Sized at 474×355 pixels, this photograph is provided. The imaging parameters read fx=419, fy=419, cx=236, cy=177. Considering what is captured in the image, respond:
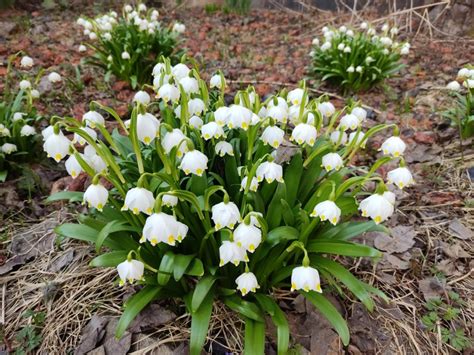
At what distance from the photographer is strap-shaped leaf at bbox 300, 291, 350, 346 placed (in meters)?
1.43

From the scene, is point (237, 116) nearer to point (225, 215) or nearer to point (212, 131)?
point (212, 131)

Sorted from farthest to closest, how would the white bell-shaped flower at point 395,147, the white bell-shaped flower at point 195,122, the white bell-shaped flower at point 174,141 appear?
the white bell-shaped flower at point 195,122, the white bell-shaped flower at point 395,147, the white bell-shaped flower at point 174,141

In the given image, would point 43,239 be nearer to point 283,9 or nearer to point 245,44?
point 245,44

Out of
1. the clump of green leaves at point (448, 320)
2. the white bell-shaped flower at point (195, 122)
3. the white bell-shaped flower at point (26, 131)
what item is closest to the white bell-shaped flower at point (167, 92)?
the white bell-shaped flower at point (195, 122)

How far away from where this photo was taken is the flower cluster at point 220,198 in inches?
53.6

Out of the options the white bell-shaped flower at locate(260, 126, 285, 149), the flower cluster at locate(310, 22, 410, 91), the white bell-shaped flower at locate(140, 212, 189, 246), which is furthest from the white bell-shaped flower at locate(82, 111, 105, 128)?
the flower cluster at locate(310, 22, 410, 91)

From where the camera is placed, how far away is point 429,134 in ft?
10.5

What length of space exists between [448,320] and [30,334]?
1780 millimetres

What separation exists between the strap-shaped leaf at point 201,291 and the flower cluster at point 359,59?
2.75 meters

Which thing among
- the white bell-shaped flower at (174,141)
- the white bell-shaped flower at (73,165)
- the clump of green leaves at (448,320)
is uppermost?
the white bell-shaped flower at (174,141)

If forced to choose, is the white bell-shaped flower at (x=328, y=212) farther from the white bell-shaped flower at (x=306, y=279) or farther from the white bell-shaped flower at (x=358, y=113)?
the white bell-shaped flower at (x=358, y=113)

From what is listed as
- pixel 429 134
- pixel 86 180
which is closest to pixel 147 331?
pixel 86 180

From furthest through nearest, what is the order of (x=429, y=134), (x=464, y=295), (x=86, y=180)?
(x=429, y=134) < (x=86, y=180) < (x=464, y=295)

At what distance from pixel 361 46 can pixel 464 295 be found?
2.57 meters
